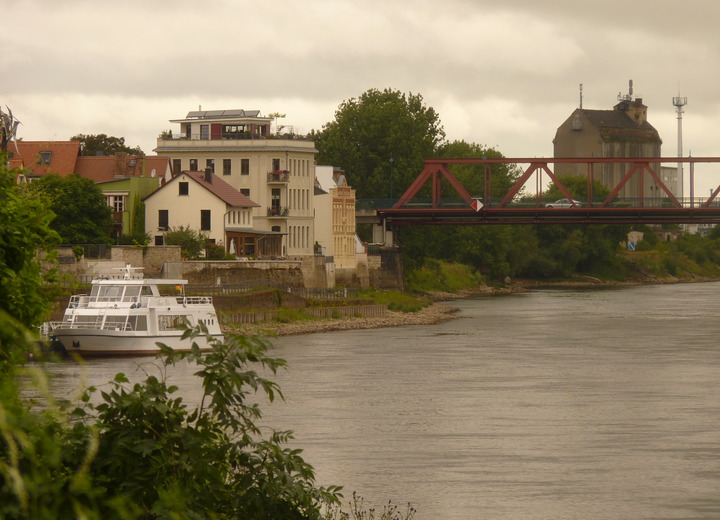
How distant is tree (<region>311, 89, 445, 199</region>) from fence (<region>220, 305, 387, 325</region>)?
117 ft

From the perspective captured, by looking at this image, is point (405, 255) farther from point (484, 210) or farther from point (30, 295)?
point (30, 295)

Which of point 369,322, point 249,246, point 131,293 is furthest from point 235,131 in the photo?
point 131,293

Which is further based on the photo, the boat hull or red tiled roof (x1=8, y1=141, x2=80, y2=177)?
red tiled roof (x1=8, y1=141, x2=80, y2=177)

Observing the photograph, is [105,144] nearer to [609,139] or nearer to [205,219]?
[205,219]

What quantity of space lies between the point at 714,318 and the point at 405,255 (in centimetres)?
3541

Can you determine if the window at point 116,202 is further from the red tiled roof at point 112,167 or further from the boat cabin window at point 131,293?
the boat cabin window at point 131,293

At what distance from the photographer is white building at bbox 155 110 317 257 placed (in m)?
89.4

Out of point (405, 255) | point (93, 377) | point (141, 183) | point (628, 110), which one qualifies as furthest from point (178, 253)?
point (628, 110)

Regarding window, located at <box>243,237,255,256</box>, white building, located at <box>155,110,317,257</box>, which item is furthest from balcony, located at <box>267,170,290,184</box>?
window, located at <box>243,237,255,256</box>

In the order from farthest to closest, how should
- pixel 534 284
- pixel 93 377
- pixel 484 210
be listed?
pixel 534 284 < pixel 484 210 < pixel 93 377

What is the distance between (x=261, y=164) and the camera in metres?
90.0

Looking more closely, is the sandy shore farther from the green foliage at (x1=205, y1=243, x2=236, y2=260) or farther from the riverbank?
the green foliage at (x1=205, y1=243, x2=236, y2=260)

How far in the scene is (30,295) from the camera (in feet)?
35.7

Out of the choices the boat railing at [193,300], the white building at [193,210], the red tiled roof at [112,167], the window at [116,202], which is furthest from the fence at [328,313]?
the red tiled roof at [112,167]
